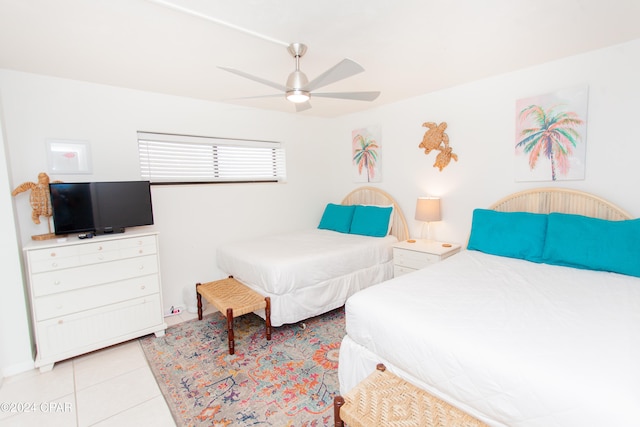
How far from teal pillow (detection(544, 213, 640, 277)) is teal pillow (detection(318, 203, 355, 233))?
7.21ft

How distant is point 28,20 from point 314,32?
1.65 metres

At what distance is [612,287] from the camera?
6.10ft

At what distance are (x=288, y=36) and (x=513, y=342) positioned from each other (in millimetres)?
2115

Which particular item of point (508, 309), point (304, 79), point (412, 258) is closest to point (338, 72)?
point (304, 79)

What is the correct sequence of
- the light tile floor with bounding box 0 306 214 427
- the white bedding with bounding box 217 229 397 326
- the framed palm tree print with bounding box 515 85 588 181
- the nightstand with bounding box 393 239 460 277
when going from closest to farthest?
1. the light tile floor with bounding box 0 306 214 427
2. the framed palm tree print with bounding box 515 85 588 181
3. the white bedding with bounding box 217 229 397 326
4. the nightstand with bounding box 393 239 460 277

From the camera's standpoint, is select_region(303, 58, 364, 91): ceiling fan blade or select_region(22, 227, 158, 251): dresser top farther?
select_region(22, 227, 158, 251): dresser top

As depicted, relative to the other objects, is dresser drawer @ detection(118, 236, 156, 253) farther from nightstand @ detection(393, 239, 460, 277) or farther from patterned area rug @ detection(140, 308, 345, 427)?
nightstand @ detection(393, 239, 460, 277)

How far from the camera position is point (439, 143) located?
340 cm

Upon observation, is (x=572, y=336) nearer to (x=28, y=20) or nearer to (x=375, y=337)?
(x=375, y=337)

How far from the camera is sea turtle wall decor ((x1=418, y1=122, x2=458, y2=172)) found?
3.35 m

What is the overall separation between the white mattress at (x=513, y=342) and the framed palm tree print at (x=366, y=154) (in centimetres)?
225

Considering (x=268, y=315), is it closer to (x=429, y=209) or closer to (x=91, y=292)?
(x=91, y=292)

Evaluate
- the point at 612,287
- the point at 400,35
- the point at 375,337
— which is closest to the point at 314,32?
the point at 400,35

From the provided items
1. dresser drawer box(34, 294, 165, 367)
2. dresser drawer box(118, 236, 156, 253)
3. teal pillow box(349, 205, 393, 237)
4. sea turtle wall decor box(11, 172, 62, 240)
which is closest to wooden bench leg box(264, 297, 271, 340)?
dresser drawer box(34, 294, 165, 367)
